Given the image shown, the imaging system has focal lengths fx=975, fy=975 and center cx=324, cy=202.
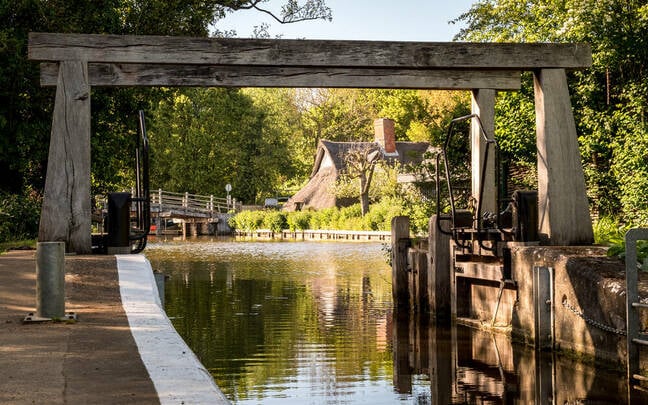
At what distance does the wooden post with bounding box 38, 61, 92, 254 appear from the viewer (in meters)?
13.9

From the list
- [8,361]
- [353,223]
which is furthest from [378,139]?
[8,361]

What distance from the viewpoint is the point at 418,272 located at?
17.2 meters

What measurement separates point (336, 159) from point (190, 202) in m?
11.6

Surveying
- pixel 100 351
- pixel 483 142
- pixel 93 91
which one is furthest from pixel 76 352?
pixel 93 91

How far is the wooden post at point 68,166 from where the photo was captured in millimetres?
13883

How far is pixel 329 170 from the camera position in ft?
250

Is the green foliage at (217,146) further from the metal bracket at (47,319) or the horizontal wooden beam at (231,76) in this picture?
the metal bracket at (47,319)

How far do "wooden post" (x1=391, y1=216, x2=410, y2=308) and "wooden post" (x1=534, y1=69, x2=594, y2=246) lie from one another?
390cm

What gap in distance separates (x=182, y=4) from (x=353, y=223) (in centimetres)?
3120

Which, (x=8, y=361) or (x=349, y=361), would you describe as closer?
(x=8, y=361)

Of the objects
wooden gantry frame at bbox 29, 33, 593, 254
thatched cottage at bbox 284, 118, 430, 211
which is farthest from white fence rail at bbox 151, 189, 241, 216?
wooden gantry frame at bbox 29, 33, 593, 254

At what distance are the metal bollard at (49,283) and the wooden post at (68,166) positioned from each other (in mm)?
4794

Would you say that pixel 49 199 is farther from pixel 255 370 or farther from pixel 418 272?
pixel 418 272

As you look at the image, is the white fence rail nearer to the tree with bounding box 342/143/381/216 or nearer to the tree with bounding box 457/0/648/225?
the tree with bounding box 342/143/381/216
